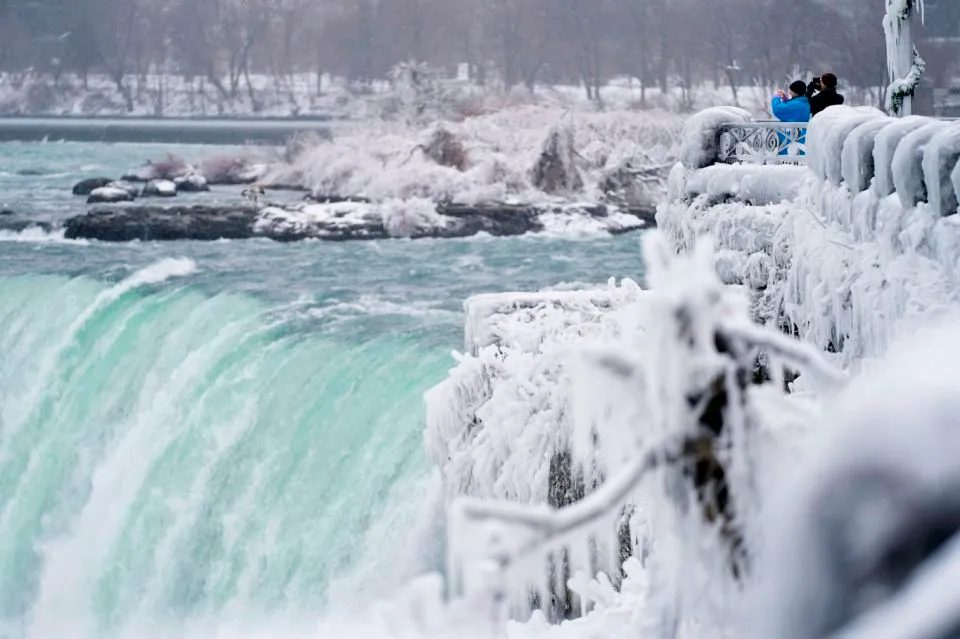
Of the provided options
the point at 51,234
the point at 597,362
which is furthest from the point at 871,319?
the point at 51,234

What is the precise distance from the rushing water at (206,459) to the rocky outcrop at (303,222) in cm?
480

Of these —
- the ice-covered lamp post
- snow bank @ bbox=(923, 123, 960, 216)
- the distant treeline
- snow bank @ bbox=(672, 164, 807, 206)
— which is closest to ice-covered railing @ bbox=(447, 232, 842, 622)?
snow bank @ bbox=(923, 123, 960, 216)

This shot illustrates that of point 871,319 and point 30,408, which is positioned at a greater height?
point 871,319

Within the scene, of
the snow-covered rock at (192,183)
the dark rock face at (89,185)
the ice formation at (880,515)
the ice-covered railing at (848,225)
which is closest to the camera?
the ice formation at (880,515)

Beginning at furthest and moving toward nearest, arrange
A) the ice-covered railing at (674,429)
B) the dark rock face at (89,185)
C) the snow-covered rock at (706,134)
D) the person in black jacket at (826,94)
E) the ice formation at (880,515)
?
1. the dark rock face at (89,185)
2. the snow-covered rock at (706,134)
3. the person in black jacket at (826,94)
4. the ice-covered railing at (674,429)
5. the ice formation at (880,515)

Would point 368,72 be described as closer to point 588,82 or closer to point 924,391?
point 588,82

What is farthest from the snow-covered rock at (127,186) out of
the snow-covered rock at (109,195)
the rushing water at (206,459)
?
the rushing water at (206,459)

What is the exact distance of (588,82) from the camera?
2688 centimetres

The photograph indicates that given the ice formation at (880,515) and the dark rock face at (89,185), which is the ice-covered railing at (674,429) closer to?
the ice formation at (880,515)

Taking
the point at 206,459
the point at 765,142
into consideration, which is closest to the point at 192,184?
the point at 206,459

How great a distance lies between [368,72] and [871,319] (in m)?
24.6

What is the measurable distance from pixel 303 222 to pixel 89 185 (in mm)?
5308

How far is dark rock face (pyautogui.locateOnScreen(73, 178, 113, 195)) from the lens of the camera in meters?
26.4

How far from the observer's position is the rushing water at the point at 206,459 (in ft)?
39.1
